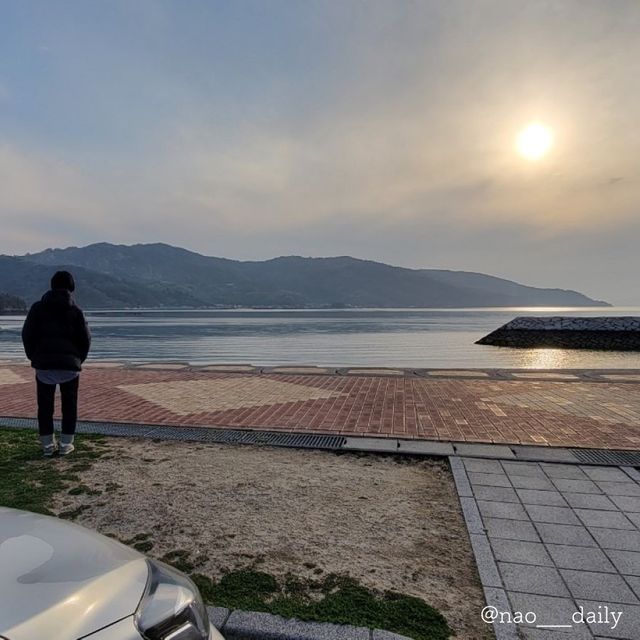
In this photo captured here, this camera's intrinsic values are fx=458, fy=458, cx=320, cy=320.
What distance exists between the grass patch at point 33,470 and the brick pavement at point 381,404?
4.04 ft

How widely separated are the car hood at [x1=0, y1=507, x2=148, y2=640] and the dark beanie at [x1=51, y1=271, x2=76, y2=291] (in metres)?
3.51

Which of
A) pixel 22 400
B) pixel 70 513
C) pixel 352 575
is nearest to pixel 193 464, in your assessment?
pixel 70 513

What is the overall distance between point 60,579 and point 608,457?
5373 mm

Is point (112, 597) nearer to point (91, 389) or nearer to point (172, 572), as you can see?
point (172, 572)

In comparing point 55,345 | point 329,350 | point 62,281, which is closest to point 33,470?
point 55,345

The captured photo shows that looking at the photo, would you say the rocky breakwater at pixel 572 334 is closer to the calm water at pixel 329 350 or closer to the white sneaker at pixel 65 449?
the calm water at pixel 329 350

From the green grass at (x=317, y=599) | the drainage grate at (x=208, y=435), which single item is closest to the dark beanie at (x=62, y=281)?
the drainage grate at (x=208, y=435)

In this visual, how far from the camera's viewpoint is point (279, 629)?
226 centimetres

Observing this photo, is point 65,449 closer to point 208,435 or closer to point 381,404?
point 208,435

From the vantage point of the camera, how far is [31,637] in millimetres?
1088

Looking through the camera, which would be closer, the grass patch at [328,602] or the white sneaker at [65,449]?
the grass patch at [328,602]

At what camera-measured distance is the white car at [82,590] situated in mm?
1170

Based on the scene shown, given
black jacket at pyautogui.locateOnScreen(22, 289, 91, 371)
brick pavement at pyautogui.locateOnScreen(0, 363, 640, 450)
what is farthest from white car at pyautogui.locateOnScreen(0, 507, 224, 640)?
brick pavement at pyautogui.locateOnScreen(0, 363, 640, 450)

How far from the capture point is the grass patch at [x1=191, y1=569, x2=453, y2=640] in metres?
2.31
